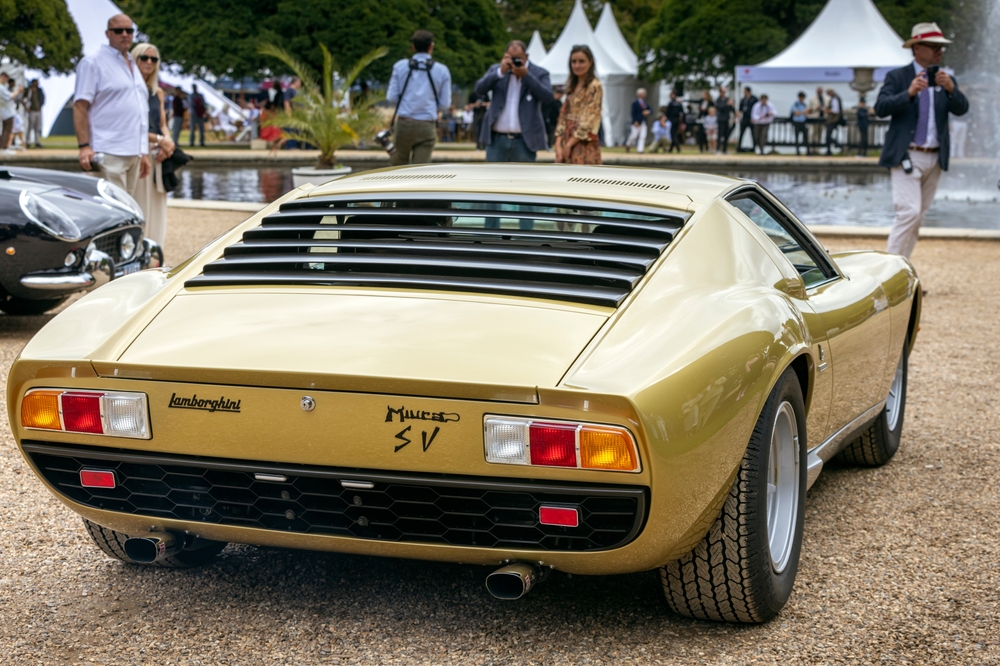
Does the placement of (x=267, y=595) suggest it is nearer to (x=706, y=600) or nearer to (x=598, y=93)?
(x=706, y=600)

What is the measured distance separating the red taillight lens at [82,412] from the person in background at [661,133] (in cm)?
3006

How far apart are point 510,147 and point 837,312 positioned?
6.76 m

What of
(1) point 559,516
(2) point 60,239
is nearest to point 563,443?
(1) point 559,516

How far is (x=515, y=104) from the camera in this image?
32.7ft

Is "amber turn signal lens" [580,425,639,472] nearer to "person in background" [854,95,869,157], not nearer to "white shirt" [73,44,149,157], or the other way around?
"white shirt" [73,44,149,157]

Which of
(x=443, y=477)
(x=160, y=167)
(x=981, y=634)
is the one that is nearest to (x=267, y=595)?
(x=443, y=477)

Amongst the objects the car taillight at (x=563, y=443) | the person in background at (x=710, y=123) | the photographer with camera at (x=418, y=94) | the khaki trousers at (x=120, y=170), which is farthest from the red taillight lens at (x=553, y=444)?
the person in background at (x=710, y=123)

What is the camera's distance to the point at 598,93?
9203mm

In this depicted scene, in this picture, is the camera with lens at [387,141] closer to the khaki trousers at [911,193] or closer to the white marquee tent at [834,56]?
the khaki trousers at [911,193]

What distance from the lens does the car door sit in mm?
3525

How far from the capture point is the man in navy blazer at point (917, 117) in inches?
334

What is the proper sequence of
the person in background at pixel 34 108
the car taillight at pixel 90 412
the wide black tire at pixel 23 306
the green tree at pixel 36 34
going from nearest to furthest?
1. the car taillight at pixel 90 412
2. the wide black tire at pixel 23 306
3. the person in background at pixel 34 108
4. the green tree at pixel 36 34

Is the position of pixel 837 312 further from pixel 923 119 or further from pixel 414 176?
pixel 923 119

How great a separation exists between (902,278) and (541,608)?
2241 millimetres
